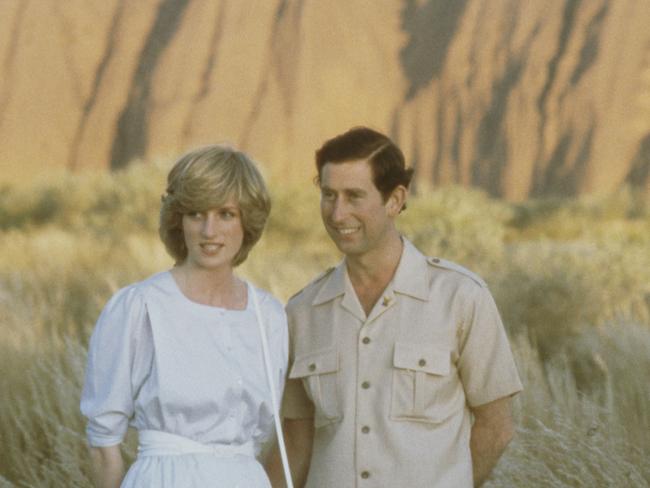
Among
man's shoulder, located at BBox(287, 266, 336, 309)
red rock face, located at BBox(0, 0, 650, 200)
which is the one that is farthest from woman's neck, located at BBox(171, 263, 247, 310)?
red rock face, located at BBox(0, 0, 650, 200)

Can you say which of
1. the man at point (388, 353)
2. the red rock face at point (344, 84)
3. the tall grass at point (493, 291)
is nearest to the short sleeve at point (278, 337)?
the man at point (388, 353)

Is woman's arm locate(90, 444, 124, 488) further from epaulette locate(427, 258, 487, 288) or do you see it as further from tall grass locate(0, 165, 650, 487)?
tall grass locate(0, 165, 650, 487)

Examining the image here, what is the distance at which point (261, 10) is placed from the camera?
107 feet

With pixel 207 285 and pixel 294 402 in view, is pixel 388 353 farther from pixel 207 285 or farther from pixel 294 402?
pixel 207 285

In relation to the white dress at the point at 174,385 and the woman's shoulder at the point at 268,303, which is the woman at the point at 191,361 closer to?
the white dress at the point at 174,385

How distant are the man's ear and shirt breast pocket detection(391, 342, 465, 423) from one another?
0.45 metres

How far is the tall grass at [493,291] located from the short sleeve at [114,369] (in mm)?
2066

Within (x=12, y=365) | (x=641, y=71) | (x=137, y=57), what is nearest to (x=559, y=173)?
(x=641, y=71)

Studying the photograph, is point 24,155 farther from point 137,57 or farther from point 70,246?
point 70,246

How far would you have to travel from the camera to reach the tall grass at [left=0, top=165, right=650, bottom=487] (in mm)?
5688

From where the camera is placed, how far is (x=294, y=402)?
166 inches

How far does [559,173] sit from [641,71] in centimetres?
320

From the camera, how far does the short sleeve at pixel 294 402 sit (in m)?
4.20

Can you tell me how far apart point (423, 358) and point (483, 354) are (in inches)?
8.1
